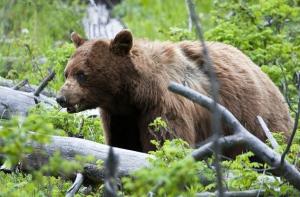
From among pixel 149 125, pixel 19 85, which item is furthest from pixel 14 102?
pixel 149 125

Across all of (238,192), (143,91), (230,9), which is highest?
(230,9)

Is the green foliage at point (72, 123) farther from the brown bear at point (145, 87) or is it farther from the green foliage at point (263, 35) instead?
the green foliage at point (263, 35)

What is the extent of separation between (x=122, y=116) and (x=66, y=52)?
59.1 inches

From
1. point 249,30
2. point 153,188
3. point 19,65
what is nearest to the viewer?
point 153,188

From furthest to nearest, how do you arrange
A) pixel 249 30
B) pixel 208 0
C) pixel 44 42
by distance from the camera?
pixel 208 0
pixel 44 42
pixel 249 30

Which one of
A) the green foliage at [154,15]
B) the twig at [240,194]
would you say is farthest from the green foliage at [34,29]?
the twig at [240,194]

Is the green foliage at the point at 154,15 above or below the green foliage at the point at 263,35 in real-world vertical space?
above

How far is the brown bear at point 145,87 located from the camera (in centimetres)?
761

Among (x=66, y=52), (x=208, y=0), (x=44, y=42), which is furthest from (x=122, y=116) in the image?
(x=208, y=0)

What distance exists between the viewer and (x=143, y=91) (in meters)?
7.68

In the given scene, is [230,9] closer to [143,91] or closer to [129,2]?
[143,91]

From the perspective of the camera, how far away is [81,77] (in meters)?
7.76

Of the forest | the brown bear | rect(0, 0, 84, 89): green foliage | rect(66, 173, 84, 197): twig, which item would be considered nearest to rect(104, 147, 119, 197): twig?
the forest

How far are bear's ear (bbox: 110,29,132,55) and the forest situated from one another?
0.45 meters
